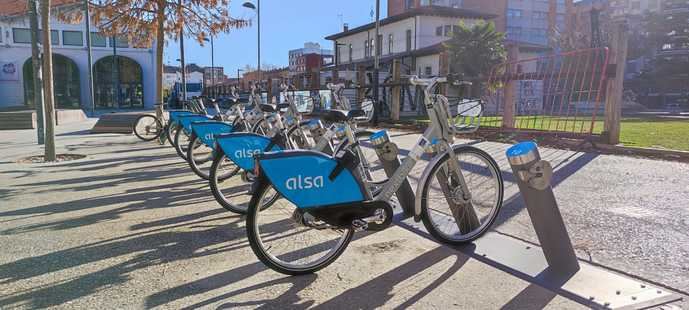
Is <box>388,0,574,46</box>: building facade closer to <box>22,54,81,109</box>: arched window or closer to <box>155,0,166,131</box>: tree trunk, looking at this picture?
<box>22,54,81,109</box>: arched window

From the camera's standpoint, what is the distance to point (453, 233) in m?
3.83

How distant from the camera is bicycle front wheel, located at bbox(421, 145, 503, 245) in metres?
3.62

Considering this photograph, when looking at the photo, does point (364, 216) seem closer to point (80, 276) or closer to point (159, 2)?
point (80, 276)

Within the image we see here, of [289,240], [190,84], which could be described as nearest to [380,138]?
A: [289,240]

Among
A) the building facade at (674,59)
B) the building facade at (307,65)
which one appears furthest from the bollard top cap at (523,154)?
the building facade at (674,59)

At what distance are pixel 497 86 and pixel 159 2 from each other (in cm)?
737

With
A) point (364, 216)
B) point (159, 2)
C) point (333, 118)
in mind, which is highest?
point (159, 2)

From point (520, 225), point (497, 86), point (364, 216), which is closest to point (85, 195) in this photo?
point (364, 216)

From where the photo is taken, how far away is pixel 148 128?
11.8 meters

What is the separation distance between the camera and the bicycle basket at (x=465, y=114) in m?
3.66

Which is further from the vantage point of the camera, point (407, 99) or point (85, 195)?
point (407, 99)

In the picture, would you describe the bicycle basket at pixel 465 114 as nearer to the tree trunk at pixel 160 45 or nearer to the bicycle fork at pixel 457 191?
the bicycle fork at pixel 457 191

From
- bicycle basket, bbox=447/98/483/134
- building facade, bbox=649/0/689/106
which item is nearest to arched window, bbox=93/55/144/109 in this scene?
bicycle basket, bbox=447/98/483/134

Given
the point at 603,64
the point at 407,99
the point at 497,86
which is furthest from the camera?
the point at 407,99
